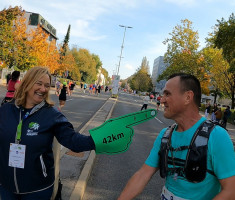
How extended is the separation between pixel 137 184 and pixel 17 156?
961 millimetres

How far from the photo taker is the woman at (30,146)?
1.93 m

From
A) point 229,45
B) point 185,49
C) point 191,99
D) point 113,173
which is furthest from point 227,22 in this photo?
A: point 185,49

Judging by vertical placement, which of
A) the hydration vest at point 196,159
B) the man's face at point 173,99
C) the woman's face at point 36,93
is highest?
the man's face at point 173,99

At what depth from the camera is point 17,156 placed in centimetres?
193

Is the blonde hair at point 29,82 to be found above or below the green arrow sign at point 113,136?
above

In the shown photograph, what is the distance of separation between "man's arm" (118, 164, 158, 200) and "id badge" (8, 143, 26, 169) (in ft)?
2.70

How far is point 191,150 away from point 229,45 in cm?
1526

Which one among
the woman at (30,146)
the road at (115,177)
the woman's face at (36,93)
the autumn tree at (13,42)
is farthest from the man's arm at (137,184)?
the autumn tree at (13,42)

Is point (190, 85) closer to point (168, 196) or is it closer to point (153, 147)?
point (153, 147)

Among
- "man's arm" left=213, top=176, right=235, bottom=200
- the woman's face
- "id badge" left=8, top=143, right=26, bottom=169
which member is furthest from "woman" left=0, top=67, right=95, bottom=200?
"man's arm" left=213, top=176, right=235, bottom=200

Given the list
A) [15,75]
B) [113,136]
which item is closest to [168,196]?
[113,136]

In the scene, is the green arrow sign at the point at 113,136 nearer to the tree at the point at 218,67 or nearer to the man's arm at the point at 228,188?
the man's arm at the point at 228,188

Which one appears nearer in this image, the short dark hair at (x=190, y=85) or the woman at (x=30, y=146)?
the short dark hair at (x=190, y=85)

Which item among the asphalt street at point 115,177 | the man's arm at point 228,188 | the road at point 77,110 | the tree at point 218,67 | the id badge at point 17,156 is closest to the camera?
the man's arm at point 228,188
